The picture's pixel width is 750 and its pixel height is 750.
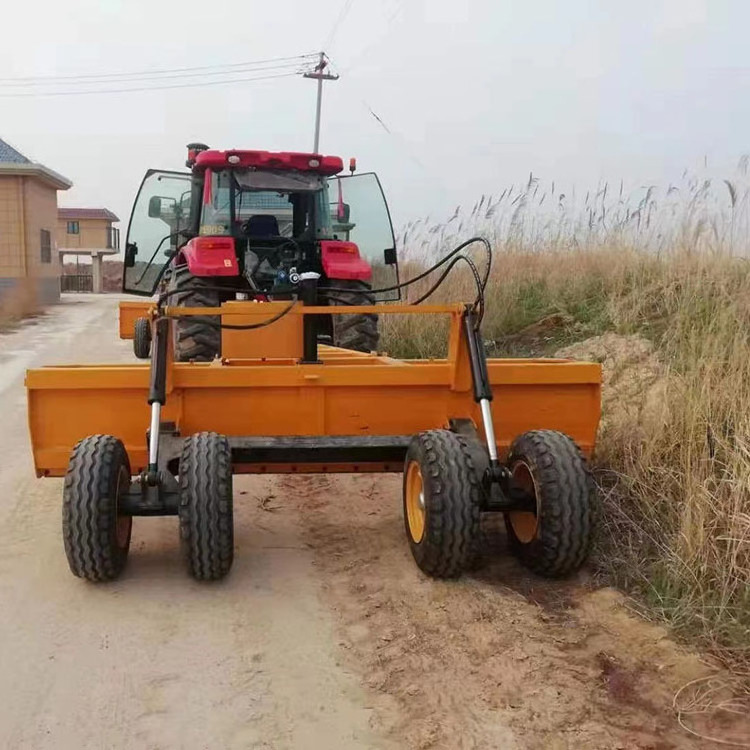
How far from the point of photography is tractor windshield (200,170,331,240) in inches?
285

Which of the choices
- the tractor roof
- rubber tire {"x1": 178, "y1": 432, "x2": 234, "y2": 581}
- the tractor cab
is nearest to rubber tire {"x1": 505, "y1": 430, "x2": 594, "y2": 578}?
rubber tire {"x1": 178, "y1": 432, "x2": 234, "y2": 581}

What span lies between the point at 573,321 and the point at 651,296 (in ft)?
3.23

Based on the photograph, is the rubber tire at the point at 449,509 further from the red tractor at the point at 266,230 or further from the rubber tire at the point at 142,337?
the rubber tire at the point at 142,337

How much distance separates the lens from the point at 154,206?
26.6ft

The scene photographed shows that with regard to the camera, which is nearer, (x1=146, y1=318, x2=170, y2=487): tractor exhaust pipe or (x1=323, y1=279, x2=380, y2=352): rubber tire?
(x1=146, y1=318, x2=170, y2=487): tractor exhaust pipe

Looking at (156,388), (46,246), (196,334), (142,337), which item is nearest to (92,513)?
(156,388)

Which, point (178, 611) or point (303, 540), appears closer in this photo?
point (178, 611)

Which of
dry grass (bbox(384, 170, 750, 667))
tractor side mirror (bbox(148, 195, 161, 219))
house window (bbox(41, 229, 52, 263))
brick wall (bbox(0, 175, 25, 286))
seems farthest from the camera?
house window (bbox(41, 229, 52, 263))

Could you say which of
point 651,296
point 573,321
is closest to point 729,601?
point 651,296

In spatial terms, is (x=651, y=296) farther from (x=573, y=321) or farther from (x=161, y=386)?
(x=161, y=386)

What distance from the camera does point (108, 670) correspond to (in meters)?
2.91

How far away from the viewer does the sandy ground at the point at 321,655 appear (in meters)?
2.56

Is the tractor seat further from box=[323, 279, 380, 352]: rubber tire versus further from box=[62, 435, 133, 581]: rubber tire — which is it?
box=[62, 435, 133, 581]: rubber tire

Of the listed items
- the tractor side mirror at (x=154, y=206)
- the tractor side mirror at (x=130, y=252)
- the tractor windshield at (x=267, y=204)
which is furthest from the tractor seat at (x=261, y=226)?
the tractor side mirror at (x=130, y=252)
